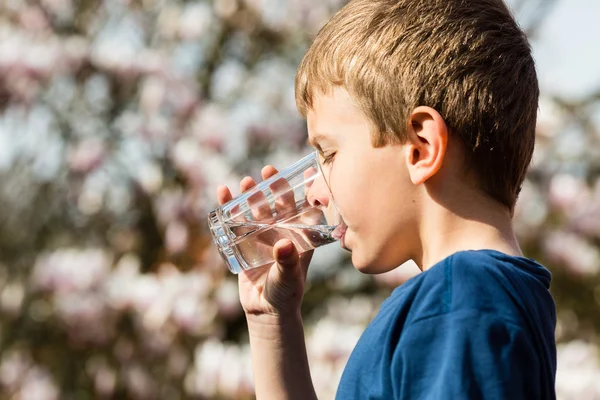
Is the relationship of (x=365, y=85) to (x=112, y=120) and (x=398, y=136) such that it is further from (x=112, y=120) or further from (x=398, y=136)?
(x=112, y=120)

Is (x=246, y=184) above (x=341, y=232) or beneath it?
above

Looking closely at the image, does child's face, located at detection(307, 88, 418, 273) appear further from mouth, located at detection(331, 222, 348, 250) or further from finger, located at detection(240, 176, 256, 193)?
finger, located at detection(240, 176, 256, 193)

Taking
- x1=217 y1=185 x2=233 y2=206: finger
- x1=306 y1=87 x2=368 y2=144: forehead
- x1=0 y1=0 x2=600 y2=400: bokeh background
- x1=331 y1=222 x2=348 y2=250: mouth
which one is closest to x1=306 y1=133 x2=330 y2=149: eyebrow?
x1=306 y1=87 x2=368 y2=144: forehead

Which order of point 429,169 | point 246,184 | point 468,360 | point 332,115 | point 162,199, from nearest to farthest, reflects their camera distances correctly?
point 468,360 → point 429,169 → point 332,115 → point 246,184 → point 162,199

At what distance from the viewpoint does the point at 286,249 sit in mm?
1283

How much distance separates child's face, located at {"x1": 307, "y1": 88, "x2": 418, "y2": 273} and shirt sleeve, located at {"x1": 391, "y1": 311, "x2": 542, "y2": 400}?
7.3 inches

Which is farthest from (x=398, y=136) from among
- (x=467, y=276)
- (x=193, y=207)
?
(x=193, y=207)

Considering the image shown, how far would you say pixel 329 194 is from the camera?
125cm

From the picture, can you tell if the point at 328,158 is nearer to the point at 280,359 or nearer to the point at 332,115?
A: the point at 332,115

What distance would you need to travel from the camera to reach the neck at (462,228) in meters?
1.09

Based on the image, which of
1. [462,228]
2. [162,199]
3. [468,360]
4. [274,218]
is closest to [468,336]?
[468,360]

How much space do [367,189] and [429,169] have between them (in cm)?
8

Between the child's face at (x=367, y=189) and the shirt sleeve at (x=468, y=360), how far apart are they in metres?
0.19

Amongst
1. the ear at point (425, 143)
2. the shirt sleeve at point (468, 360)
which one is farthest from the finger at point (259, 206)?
the shirt sleeve at point (468, 360)
